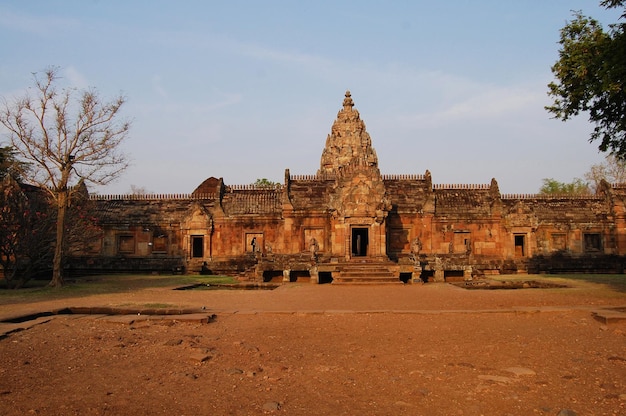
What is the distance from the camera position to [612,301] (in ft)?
46.5

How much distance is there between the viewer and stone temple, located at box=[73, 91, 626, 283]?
96.2ft

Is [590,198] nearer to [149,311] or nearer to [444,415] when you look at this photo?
[149,311]

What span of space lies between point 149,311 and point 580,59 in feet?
44.4

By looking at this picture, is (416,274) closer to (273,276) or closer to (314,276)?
(314,276)

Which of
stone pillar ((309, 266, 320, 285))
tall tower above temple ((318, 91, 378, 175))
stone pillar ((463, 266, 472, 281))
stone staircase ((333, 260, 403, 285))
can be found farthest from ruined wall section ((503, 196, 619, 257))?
tall tower above temple ((318, 91, 378, 175))

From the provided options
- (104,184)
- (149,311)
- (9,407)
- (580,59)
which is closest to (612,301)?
(580,59)

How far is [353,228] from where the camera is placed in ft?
93.6

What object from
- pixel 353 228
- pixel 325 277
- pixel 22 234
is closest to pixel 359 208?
pixel 353 228

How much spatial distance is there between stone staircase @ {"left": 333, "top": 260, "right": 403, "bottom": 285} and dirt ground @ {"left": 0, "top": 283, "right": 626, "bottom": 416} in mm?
9933

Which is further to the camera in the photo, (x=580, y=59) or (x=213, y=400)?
(x=580, y=59)

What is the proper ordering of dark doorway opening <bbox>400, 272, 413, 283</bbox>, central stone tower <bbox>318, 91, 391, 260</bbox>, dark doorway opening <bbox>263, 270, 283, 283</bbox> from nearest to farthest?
1. dark doorway opening <bbox>400, 272, 413, 283</bbox>
2. dark doorway opening <bbox>263, 270, 283, 283</bbox>
3. central stone tower <bbox>318, 91, 391, 260</bbox>

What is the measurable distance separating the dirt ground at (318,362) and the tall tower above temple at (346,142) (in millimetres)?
29345

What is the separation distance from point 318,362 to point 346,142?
35457 mm

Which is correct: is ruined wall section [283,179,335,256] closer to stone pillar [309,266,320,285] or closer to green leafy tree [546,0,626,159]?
stone pillar [309,266,320,285]
